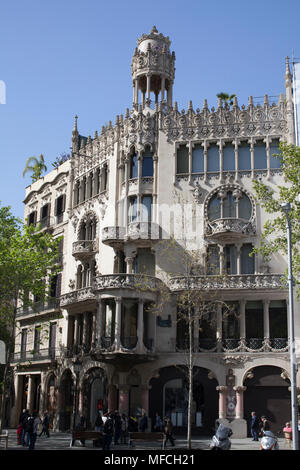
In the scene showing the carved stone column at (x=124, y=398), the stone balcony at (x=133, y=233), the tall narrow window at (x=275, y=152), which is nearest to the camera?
the carved stone column at (x=124, y=398)

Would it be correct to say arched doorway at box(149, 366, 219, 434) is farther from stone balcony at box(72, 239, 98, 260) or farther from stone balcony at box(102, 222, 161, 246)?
stone balcony at box(72, 239, 98, 260)

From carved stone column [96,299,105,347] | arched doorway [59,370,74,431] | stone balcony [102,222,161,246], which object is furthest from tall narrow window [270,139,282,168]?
arched doorway [59,370,74,431]

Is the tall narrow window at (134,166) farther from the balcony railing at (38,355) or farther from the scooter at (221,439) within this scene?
the scooter at (221,439)

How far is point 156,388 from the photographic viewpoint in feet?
124

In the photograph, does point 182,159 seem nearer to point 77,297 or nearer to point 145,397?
point 77,297

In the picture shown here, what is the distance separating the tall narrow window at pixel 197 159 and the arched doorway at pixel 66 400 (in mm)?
17564

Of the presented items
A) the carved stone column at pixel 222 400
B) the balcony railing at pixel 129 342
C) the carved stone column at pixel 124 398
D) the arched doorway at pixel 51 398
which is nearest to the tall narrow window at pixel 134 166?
the balcony railing at pixel 129 342

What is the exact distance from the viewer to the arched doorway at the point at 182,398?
120 feet

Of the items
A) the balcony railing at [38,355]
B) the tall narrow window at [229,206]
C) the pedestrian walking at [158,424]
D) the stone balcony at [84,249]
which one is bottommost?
the pedestrian walking at [158,424]

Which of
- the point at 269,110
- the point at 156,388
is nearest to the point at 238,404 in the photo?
the point at 156,388

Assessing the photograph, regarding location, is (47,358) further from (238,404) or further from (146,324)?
(238,404)

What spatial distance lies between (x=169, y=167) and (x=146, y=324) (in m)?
11.0

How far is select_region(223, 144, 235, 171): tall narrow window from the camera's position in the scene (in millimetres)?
40000

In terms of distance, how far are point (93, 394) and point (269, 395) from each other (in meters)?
12.5
